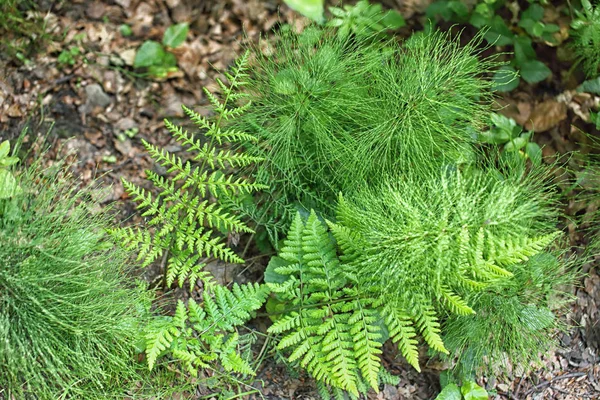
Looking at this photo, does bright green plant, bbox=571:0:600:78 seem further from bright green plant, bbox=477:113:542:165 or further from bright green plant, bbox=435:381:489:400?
bright green plant, bbox=435:381:489:400

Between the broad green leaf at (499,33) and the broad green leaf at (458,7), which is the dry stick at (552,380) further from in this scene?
the broad green leaf at (458,7)

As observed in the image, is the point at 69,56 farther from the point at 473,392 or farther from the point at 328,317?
the point at 473,392

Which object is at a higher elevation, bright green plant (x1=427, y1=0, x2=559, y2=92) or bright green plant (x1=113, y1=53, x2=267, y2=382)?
bright green plant (x1=427, y1=0, x2=559, y2=92)

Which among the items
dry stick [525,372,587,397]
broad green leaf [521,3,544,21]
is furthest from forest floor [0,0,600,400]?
broad green leaf [521,3,544,21]

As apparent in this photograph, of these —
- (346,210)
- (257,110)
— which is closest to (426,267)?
(346,210)

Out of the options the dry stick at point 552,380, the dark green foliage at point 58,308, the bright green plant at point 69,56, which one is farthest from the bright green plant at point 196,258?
the dry stick at point 552,380

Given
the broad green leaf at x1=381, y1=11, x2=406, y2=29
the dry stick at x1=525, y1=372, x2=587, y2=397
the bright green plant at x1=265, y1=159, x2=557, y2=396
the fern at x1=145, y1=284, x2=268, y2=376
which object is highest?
the broad green leaf at x1=381, y1=11, x2=406, y2=29
